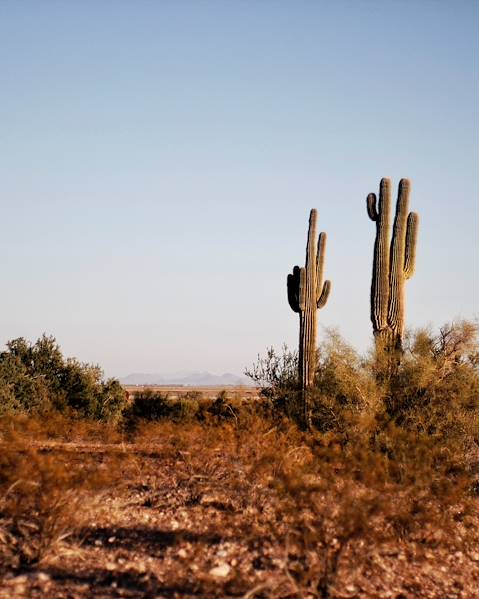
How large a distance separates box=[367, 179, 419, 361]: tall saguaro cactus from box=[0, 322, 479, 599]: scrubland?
3.65m

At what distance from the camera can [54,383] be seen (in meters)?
20.3

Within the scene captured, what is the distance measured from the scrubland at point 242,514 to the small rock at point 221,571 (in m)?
0.02

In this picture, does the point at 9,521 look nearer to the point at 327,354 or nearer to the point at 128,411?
the point at 327,354

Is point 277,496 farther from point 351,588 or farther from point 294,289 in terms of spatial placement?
point 294,289

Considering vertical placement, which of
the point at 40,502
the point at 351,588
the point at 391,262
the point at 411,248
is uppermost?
the point at 411,248

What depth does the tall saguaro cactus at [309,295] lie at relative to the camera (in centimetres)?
1839

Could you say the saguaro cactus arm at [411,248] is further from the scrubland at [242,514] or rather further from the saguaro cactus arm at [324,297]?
the scrubland at [242,514]

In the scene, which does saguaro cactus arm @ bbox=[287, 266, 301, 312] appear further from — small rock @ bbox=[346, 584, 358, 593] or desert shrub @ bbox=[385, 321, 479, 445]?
small rock @ bbox=[346, 584, 358, 593]

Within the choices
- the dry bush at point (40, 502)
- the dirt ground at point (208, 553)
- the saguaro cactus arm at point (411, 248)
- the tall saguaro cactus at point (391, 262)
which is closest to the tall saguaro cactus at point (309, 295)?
the tall saguaro cactus at point (391, 262)

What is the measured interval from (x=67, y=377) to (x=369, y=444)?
10.4 metres

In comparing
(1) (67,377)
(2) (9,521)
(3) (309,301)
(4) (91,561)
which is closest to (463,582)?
(4) (91,561)

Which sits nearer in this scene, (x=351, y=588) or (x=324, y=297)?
(x=351, y=588)

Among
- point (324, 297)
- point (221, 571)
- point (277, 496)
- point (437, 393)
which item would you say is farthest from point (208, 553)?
point (324, 297)

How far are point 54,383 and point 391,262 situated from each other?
10.3m
